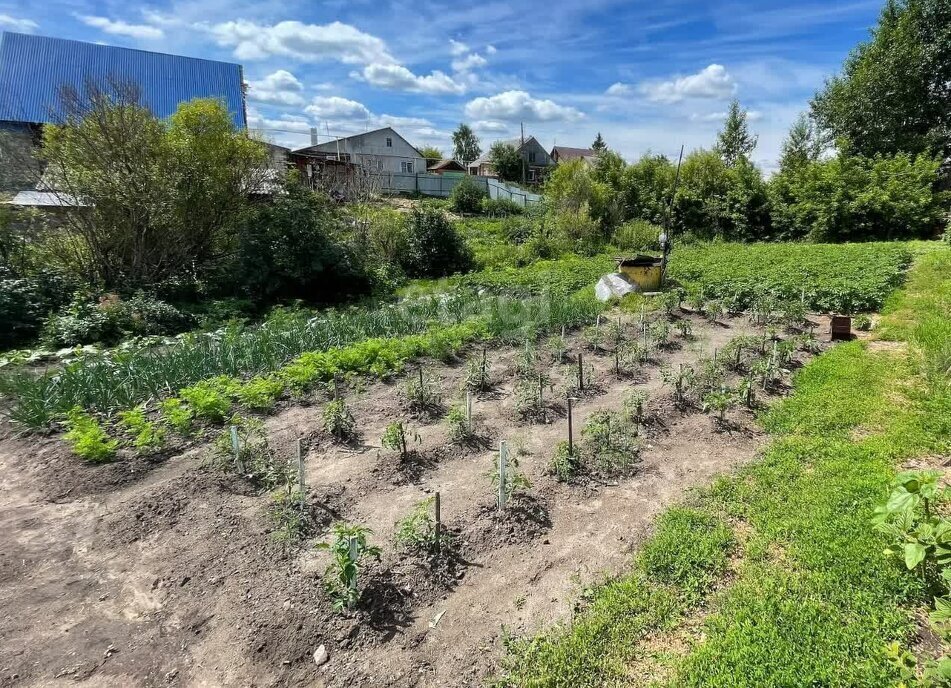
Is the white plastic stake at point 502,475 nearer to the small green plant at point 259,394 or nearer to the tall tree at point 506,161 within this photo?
the small green plant at point 259,394

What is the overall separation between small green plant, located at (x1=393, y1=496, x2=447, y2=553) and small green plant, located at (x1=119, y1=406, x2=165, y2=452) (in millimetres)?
2369

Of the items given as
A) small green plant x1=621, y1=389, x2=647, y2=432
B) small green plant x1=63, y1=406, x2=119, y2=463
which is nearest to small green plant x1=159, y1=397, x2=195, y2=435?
small green plant x1=63, y1=406, x2=119, y2=463

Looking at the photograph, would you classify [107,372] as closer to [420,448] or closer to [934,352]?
[420,448]

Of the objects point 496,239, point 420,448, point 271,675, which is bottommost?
point 271,675

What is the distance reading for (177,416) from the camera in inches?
166

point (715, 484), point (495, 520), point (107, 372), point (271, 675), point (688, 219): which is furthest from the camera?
point (688, 219)

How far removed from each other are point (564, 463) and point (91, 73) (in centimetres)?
2585

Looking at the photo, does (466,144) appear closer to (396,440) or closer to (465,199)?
(465,199)

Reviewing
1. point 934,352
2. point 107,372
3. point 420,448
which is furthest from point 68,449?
point 934,352

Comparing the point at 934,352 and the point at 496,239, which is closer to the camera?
the point at 934,352

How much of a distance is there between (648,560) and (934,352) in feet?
16.2

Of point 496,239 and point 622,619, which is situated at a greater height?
point 496,239

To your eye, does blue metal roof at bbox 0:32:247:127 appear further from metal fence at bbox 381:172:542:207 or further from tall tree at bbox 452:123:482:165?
tall tree at bbox 452:123:482:165

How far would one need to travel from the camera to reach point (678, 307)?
8.92 m
